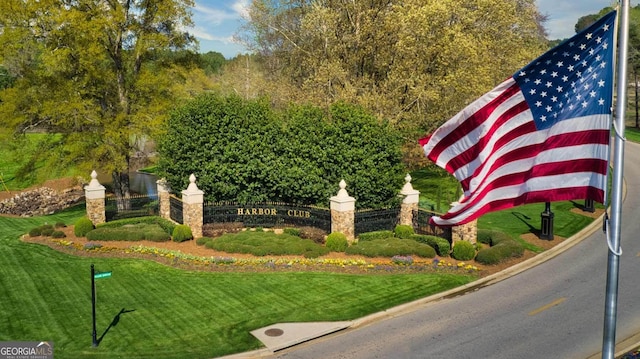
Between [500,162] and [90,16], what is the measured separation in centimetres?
2932

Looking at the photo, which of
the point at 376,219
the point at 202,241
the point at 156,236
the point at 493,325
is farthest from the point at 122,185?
the point at 493,325

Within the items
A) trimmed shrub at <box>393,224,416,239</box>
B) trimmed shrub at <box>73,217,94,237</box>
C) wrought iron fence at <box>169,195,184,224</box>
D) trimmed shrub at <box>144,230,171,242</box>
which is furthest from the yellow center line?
trimmed shrub at <box>73,217,94,237</box>

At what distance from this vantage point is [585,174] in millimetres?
7492

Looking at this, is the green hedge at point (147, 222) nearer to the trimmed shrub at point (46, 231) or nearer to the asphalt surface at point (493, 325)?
the trimmed shrub at point (46, 231)

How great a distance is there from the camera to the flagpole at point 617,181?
6766mm

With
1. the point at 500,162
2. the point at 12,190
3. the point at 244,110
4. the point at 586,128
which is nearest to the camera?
the point at 586,128

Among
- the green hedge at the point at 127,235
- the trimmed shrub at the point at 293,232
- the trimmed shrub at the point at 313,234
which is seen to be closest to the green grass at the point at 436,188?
the trimmed shrub at the point at 313,234

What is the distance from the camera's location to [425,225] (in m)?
23.6

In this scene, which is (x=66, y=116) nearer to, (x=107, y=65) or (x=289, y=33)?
(x=107, y=65)

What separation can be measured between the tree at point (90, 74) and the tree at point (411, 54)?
29.3 feet

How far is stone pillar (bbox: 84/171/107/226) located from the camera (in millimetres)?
26266

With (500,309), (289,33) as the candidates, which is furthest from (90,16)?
(500,309)

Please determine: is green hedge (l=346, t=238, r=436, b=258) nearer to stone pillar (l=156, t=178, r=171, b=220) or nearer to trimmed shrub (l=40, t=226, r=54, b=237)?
stone pillar (l=156, t=178, r=171, b=220)

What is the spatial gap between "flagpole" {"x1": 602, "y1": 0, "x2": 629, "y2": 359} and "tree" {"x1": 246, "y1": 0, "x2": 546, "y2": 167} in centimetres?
2285
